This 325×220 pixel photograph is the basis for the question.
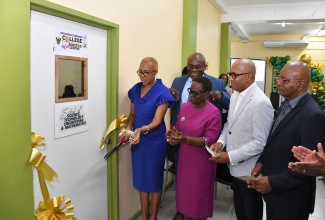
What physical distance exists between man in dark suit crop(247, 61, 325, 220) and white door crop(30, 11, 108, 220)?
4.07ft

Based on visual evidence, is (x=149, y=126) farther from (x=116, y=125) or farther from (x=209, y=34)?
(x=209, y=34)

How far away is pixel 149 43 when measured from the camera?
3.07 meters

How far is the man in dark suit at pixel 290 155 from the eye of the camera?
158 centimetres

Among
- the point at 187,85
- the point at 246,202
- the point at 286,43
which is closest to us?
the point at 246,202

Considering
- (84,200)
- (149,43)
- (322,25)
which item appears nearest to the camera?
(84,200)

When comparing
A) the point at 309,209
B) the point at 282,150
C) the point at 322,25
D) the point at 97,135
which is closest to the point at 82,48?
the point at 97,135

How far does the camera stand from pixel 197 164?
223cm

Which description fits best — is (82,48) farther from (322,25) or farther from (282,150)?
(322,25)

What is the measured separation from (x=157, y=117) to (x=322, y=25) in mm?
7955

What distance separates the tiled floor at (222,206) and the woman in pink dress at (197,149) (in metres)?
0.87

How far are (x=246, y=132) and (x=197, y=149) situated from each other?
1.51 ft

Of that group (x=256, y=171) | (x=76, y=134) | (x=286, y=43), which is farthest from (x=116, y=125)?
(x=286, y=43)

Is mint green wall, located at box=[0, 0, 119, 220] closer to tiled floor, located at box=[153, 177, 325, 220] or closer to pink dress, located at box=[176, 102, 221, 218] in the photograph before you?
pink dress, located at box=[176, 102, 221, 218]

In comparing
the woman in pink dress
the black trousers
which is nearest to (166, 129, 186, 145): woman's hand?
the woman in pink dress
